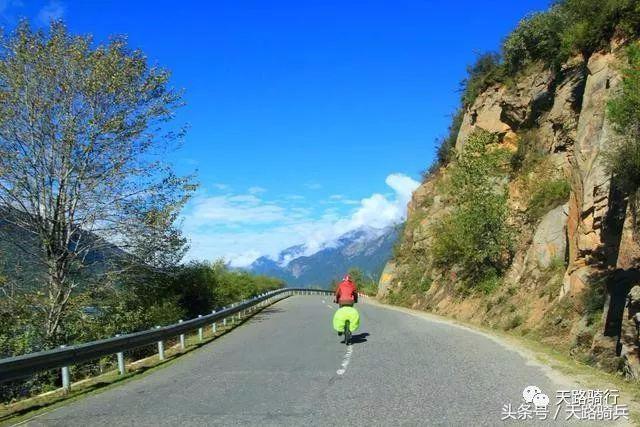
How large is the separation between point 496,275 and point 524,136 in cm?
914

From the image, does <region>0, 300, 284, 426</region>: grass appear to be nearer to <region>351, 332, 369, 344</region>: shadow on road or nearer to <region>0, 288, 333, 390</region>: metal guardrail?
<region>0, 288, 333, 390</region>: metal guardrail

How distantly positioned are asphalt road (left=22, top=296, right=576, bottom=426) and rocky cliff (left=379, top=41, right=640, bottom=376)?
201cm

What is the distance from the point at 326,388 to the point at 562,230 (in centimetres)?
1391

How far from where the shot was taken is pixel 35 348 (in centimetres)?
1565

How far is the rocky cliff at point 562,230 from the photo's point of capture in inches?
472

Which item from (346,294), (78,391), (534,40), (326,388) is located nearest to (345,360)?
(326,388)

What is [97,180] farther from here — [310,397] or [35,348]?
[310,397]

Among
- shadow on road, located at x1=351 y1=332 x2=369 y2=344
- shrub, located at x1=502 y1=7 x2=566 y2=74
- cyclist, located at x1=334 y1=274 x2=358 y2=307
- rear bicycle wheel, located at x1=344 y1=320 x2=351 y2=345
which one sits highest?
shrub, located at x1=502 y1=7 x2=566 y2=74

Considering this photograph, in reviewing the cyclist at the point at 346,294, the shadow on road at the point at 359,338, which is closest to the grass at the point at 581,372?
the shadow on road at the point at 359,338

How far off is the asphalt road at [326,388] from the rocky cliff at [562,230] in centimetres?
201

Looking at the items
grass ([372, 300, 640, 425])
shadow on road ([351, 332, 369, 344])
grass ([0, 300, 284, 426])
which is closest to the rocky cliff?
grass ([372, 300, 640, 425])

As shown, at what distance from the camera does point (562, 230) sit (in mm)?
20094

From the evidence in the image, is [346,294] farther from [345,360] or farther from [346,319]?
[345,360]

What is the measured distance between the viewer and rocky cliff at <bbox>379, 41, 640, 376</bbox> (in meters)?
12.0
